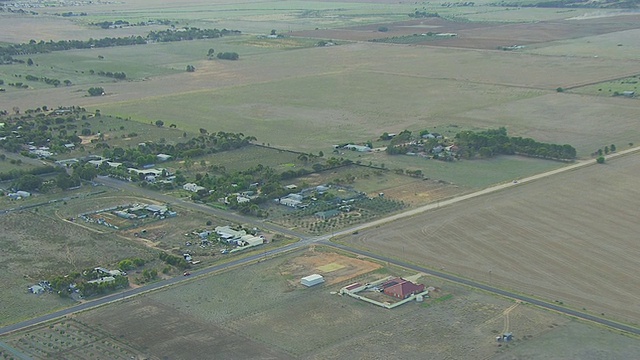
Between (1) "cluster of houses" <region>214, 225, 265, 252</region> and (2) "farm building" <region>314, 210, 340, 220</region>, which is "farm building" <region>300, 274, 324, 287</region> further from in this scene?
(2) "farm building" <region>314, 210, 340, 220</region>

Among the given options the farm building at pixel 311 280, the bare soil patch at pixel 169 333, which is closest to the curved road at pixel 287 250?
the bare soil patch at pixel 169 333

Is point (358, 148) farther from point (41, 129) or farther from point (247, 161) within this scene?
point (41, 129)

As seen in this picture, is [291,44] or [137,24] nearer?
[291,44]

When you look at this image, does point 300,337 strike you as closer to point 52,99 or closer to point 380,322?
point 380,322

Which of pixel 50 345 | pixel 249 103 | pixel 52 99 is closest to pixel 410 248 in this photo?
pixel 50 345

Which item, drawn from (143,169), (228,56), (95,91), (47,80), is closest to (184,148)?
(143,169)

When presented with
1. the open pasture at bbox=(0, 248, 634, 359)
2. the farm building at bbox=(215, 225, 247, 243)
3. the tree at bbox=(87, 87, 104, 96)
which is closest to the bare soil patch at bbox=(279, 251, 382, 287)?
the open pasture at bbox=(0, 248, 634, 359)
